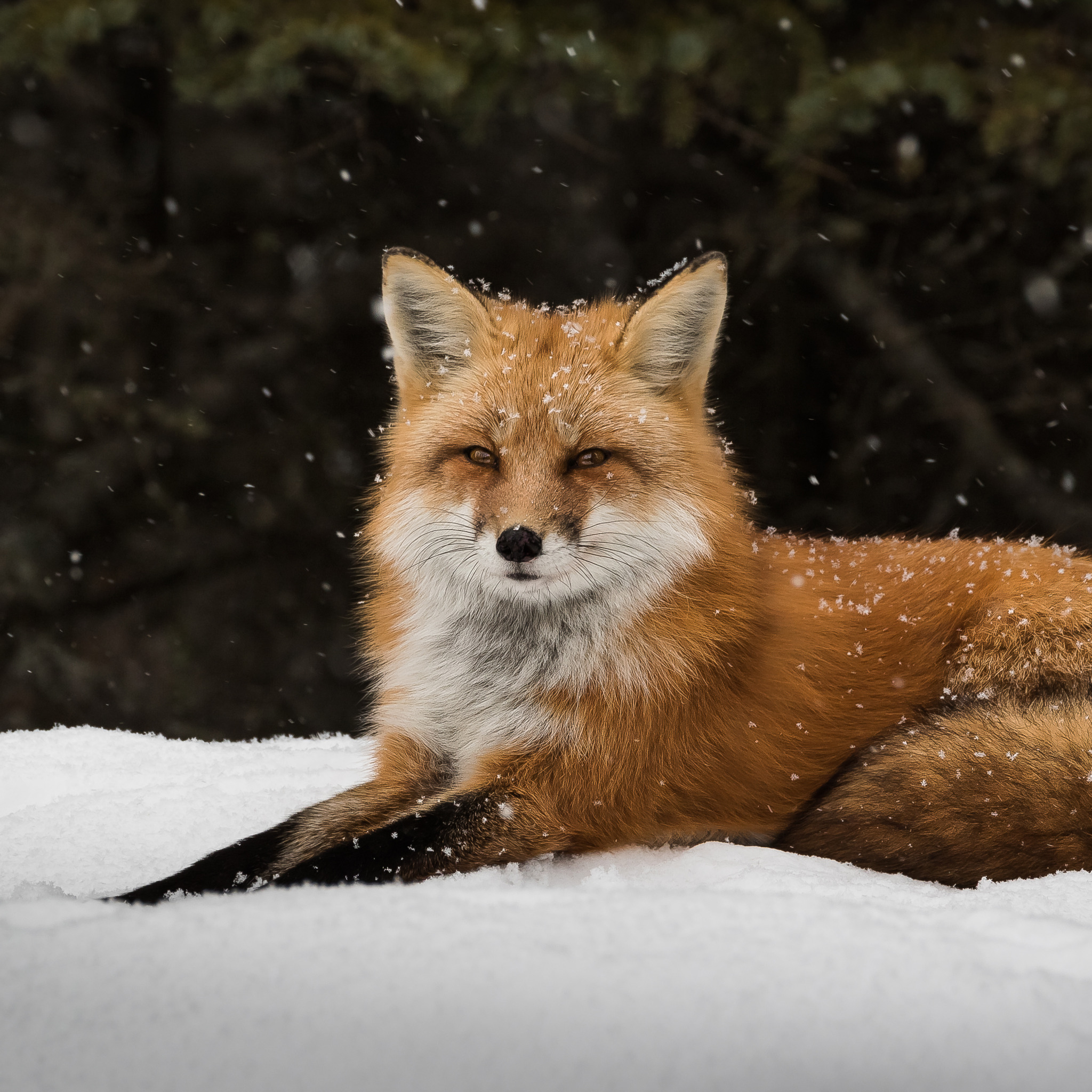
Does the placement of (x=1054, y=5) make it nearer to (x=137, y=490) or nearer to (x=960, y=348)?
(x=960, y=348)

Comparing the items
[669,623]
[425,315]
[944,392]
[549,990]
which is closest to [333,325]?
[425,315]

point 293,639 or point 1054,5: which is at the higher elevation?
point 1054,5

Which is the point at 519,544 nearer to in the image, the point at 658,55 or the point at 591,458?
the point at 591,458

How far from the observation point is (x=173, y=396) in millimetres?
4559

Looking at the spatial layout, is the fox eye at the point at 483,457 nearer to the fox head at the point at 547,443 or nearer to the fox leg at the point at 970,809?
the fox head at the point at 547,443

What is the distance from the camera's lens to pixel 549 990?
1081 mm

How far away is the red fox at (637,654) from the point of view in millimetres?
1741

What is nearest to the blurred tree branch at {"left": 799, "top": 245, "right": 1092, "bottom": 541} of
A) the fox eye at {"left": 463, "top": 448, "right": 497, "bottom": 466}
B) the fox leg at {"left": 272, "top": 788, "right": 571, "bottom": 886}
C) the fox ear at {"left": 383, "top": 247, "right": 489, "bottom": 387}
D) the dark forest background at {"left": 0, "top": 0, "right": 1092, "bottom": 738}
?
the dark forest background at {"left": 0, "top": 0, "right": 1092, "bottom": 738}

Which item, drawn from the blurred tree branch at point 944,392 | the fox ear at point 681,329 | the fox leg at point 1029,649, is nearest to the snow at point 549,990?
the fox leg at point 1029,649

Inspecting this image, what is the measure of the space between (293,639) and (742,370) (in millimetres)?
2377

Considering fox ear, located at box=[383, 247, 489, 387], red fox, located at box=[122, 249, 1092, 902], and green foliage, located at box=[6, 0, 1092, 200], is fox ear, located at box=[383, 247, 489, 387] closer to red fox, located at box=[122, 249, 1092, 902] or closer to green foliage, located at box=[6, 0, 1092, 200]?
red fox, located at box=[122, 249, 1092, 902]

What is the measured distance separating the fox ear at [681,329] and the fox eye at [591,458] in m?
0.25

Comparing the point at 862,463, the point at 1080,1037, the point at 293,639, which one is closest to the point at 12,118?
the point at 293,639

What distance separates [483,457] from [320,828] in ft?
2.52
